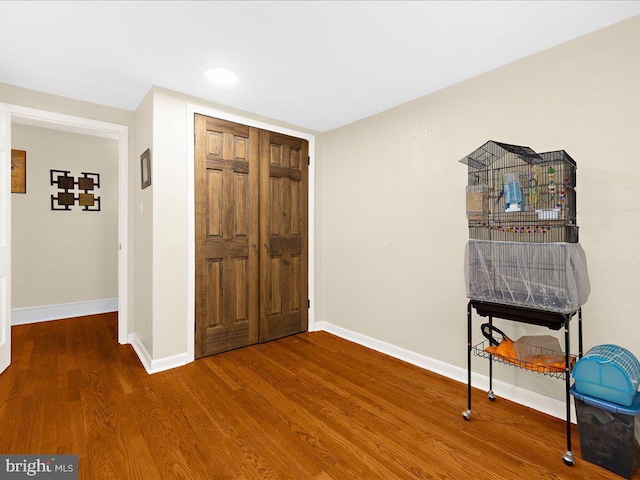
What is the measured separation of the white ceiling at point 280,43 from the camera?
1768 millimetres

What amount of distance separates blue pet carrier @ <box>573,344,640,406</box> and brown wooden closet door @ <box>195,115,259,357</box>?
8.58ft

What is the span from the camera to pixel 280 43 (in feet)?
6.83

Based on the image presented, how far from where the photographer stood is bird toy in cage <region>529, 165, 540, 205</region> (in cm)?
192

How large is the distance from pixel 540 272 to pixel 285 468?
66.5 inches

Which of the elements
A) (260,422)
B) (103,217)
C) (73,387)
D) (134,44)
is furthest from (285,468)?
(103,217)

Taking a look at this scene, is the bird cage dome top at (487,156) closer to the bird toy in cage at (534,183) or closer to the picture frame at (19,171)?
the bird toy in cage at (534,183)

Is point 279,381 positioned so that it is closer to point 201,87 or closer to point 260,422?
point 260,422

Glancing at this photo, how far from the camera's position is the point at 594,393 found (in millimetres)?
1644

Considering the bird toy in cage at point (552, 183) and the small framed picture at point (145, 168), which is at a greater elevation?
the small framed picture at point (145, 168)

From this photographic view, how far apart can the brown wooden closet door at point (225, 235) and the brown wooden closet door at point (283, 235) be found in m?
0.11

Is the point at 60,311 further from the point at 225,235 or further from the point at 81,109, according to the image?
the point at 225,235

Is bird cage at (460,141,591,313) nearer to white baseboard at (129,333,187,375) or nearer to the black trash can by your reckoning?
the black trash can

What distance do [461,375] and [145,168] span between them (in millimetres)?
3142

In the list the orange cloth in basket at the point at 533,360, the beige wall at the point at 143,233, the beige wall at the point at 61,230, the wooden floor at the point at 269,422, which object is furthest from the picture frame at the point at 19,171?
the orange cloth in basket at the point at 533,360
